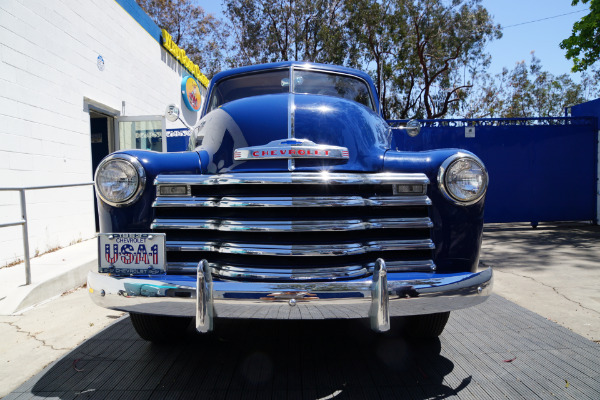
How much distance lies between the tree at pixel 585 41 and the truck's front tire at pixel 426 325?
8941mm

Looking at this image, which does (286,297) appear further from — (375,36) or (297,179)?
(375,36)

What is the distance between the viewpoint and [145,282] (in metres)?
2.00

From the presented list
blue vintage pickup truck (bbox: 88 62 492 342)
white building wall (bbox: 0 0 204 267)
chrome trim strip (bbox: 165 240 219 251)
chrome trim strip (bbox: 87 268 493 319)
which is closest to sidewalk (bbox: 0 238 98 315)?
white building wall (bbox: 0 0 204 267)

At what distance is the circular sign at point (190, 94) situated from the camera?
12.0m

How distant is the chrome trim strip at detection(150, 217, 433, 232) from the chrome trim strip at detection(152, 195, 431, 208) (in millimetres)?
85

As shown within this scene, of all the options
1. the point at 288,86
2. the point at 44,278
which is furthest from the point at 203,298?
the point at 44,278

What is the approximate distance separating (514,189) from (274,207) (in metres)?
7.47

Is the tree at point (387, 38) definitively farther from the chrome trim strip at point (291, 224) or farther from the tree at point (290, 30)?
the chrome trim strip at point (291, 224)

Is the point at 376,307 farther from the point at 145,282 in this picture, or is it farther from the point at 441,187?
the point at 145,282

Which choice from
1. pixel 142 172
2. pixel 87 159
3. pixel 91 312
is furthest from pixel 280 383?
pixel 87 159

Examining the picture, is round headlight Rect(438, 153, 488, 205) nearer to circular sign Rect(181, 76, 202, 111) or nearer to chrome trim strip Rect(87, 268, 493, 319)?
chrome trim strip Rect(87, 268, 493, 319)

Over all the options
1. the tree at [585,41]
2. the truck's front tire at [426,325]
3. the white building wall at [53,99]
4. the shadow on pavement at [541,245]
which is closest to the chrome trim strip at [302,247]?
the truck's front tire at [426,325]

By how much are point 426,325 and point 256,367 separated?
3.78 feet

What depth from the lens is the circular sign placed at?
12.0 meters
